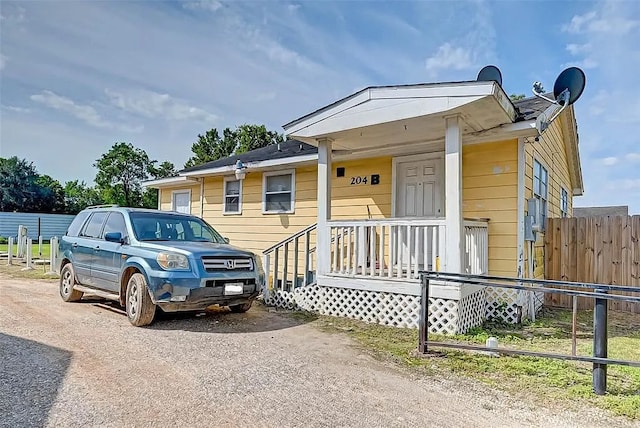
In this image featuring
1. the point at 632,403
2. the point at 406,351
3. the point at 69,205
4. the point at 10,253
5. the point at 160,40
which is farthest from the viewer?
the point at 69,205

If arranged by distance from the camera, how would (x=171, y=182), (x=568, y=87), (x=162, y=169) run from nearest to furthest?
1. (x=568, y=87)
2. (x=171, y=182)
3. (x=162, y=169)

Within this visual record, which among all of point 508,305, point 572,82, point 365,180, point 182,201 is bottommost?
point 508,305

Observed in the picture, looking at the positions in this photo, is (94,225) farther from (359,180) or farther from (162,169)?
(162,169)

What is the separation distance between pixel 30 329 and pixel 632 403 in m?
6.84

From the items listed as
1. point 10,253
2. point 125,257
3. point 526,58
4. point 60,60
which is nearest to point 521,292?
point 125,257

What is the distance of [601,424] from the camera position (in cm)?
289

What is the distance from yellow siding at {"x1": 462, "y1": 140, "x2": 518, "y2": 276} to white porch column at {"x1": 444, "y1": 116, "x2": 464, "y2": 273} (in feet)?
5.28

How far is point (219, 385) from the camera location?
347 cm

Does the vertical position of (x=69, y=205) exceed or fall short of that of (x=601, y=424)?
it exceeds it

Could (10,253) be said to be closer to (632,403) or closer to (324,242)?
(324,242)

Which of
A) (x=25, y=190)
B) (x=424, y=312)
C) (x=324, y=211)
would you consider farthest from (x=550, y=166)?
(x=25, y=190)

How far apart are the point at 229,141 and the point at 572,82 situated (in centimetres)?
2896

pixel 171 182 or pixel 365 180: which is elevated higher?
pixel 171 182

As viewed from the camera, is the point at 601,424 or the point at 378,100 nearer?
the point at 601,424
